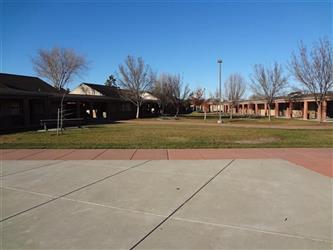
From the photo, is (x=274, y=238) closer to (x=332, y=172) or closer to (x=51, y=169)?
(x=332, y=172)

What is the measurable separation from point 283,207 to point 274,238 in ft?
3.97

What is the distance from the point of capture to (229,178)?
6.57 m

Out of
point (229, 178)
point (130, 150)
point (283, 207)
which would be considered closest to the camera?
point (283, 207)

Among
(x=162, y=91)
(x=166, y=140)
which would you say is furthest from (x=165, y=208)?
(x=162, y=91)

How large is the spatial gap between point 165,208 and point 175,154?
5.37m

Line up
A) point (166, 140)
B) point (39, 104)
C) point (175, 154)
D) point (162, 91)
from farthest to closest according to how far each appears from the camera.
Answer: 1. point (162, 91)
2. point (39, 104)
3. point (166, 140)
4. point (175, 154)

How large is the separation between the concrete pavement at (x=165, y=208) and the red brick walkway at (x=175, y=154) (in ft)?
5.12

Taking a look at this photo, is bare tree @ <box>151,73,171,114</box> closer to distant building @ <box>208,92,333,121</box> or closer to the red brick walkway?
distant building @ <box>208,92,333,121</box>

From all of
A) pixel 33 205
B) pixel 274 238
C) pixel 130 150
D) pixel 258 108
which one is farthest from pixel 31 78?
pixel 258 108

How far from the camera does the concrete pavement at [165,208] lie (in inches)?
140

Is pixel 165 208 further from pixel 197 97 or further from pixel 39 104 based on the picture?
pixel 197 97

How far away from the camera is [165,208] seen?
184 inches

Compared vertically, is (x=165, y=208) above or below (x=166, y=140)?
below

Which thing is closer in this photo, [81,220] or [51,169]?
[81,220]
